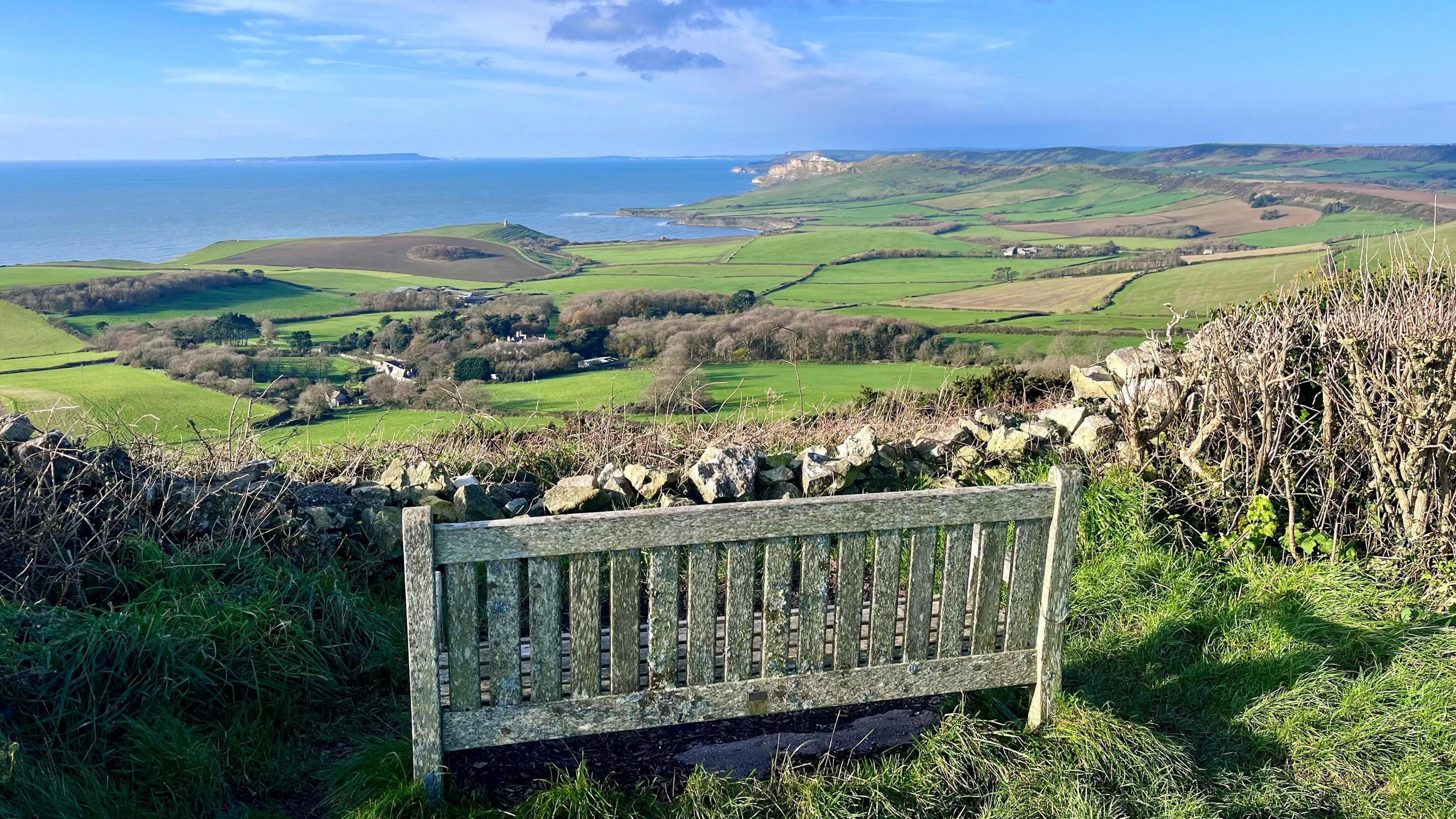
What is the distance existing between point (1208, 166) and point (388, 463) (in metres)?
90.2

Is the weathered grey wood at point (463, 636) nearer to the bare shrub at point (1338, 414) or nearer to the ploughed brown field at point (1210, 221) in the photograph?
the bare shrub at point (1338, 414)

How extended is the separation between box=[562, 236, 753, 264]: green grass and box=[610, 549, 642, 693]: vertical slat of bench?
3624cm

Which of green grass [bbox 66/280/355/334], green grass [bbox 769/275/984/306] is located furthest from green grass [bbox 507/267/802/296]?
green grass [bbox 66/280/355/334]

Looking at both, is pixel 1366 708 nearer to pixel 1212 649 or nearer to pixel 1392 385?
pixel 1212 649

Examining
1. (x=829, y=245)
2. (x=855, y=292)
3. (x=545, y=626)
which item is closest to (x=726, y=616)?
(x=545, y=626)

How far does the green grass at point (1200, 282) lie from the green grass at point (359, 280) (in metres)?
18.5

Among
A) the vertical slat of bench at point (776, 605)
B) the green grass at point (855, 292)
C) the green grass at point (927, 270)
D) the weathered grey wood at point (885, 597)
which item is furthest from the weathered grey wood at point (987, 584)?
the green grass at point (927, 270)

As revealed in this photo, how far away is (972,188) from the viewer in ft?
289

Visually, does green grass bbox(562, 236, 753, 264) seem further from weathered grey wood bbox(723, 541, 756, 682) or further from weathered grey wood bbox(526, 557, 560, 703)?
weathered grey wood bbox(526, 557, 560, 703)

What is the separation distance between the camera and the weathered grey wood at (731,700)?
121 inches

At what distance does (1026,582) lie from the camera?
343cm

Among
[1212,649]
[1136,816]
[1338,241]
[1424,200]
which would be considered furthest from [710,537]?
[1424,200]

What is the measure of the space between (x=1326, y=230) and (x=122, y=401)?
4334 centimetres

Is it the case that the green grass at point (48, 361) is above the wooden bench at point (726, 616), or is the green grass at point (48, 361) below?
below
